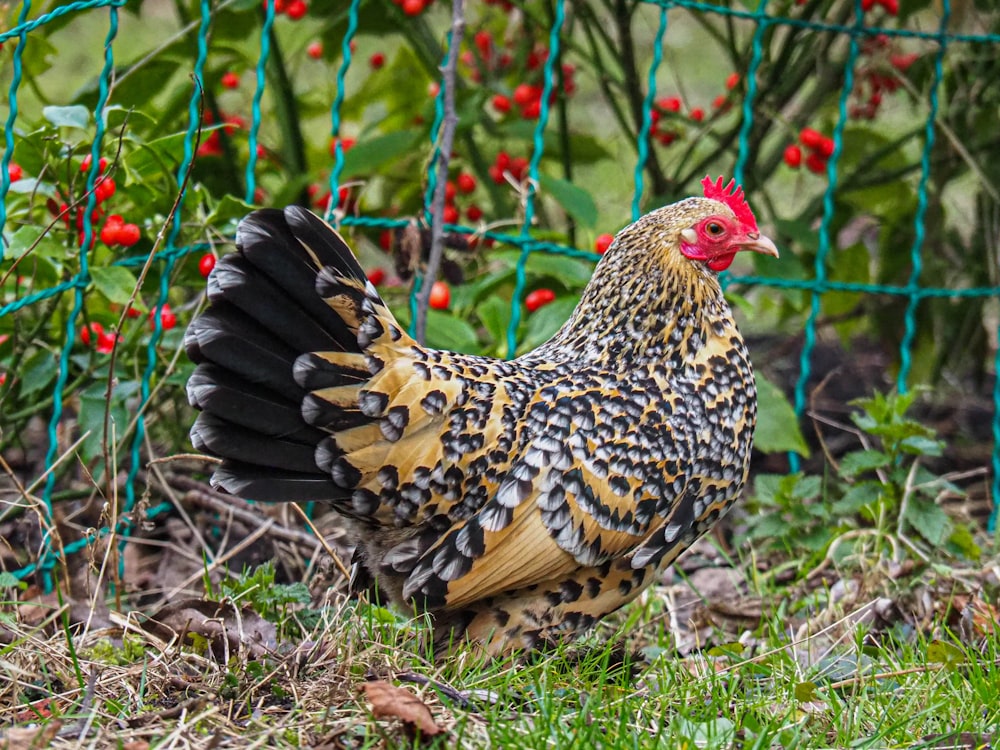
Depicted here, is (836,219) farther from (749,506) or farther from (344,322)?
(344,322)

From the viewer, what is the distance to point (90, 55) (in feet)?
32.1

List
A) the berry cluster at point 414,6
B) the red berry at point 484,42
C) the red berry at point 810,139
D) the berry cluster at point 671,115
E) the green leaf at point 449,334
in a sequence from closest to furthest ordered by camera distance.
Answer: the green leaf at point 449,334, the berry cluster at point 414,6, the red berry at point 810,139, the berry cluster at point 671,115, the red berry at point 484,42

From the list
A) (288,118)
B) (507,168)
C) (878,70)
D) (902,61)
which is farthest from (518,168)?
(902,61)

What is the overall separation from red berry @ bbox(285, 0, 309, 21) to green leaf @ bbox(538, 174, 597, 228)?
44.0 inches

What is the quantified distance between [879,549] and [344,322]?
2.04 m

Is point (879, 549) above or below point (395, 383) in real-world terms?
below

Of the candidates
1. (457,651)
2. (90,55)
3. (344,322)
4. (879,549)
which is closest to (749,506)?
(879,549)

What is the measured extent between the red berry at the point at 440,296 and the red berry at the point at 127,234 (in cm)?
103

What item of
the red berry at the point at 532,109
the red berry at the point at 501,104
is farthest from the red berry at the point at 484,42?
Result: the red berry at the point at 532,109

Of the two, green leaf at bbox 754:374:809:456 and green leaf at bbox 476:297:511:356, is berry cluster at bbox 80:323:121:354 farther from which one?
green leaf at bbox 754:374:809:456

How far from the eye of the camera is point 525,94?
189 inches

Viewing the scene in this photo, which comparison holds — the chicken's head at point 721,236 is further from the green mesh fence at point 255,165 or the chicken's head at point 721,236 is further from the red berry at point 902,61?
the red berry at point 902,61

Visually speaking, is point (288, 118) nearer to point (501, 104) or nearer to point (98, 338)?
point (501, 104)

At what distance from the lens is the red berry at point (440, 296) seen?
4074 mm
